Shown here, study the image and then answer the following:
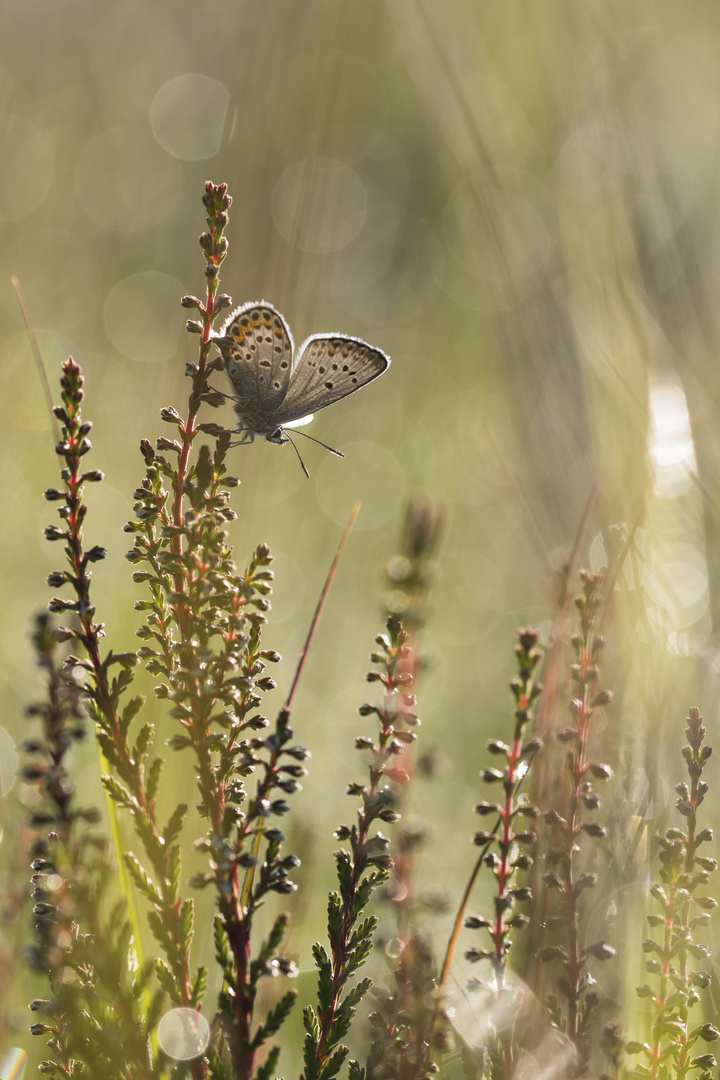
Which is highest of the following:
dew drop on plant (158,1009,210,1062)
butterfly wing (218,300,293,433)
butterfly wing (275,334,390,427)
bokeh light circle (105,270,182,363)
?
bokeh light circle (105,270,182,363)

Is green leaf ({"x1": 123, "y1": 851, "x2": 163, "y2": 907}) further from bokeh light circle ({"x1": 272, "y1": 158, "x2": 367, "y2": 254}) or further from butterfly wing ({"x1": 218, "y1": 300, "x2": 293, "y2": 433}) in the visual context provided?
bokeh light circle ({"x1": 272, "y1": 158, "x2": 367, "y2": 254})

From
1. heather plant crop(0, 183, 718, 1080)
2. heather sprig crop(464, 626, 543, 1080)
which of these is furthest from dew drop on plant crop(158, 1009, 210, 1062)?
heather sprig crop(464, 626, 543, 1080)

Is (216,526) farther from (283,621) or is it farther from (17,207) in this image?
(17,207)

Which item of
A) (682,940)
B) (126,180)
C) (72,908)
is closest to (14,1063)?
(72,908)

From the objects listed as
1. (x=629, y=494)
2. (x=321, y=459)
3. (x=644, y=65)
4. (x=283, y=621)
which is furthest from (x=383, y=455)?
(x=629, y=494)

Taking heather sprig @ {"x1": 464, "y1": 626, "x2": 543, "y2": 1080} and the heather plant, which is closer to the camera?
the heather plant

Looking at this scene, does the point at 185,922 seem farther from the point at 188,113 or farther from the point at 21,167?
the point at 188,113
